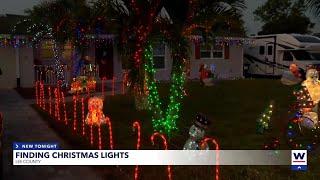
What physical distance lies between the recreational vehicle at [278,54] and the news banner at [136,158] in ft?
73.6

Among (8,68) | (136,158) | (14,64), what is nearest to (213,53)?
(14,64)

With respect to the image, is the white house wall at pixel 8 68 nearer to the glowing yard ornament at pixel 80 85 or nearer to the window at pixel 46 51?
the window at pixel 46 51

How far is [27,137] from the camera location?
9406 millimetres

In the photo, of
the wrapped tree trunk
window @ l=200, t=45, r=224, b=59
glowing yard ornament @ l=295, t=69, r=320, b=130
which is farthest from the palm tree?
window @ l=200, t=45, r=224, b=59

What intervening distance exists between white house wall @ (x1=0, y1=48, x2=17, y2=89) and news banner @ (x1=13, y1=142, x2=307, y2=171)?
602 inches

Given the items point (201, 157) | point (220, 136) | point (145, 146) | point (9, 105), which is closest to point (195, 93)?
point (9, 105)

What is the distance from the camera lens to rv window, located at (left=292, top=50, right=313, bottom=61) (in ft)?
97.5

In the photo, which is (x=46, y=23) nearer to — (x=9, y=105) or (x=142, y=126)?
(x=9, y=105)

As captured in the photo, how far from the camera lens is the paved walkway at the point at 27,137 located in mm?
6680

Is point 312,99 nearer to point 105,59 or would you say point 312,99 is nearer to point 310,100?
point 310,100

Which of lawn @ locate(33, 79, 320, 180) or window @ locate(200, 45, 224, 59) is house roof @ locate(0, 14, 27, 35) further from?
window @ locate(200, 45, 224, 59)

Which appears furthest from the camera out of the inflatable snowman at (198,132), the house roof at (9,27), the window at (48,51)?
the window at (48,51)

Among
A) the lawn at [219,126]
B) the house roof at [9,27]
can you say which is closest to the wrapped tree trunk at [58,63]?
the house roof at [9,27]

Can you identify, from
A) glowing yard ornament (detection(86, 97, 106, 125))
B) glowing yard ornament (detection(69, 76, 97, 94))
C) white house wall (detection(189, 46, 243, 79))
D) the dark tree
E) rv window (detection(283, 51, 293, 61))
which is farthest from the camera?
the dark tree
